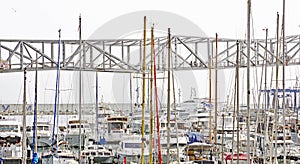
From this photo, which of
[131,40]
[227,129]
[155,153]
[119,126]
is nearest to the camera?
[155,153]

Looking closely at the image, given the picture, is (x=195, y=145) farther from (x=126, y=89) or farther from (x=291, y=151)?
(x=126, y=89)

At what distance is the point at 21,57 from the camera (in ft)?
150

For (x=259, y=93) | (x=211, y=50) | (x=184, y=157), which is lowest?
(x=184, y=157)

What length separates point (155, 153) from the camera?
931 inches

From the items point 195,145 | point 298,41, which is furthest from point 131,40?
point 195,145

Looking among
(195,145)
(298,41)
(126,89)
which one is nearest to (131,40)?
(126,89)

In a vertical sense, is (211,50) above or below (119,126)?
above

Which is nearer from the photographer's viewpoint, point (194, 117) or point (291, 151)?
point (291, 151)

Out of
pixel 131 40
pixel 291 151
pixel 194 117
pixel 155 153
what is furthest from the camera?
pixel 131 40

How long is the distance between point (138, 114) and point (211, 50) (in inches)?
486

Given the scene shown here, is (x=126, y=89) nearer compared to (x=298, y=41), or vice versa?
(x=126, y=89)

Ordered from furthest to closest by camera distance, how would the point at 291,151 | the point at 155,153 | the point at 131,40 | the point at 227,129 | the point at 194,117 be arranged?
the point at 131,40, the point at 194,117, the point at 227,129, the point at 291,151, the point at 155,153

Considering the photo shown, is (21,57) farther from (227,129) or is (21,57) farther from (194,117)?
(227,129)

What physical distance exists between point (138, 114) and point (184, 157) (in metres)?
20.1
